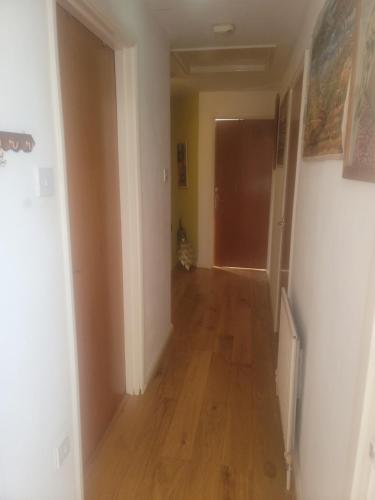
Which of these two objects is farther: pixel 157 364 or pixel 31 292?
pixel 157 364

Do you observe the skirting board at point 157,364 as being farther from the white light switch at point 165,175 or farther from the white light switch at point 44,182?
the white light switch at point 44,182

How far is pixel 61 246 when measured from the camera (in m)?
1.29

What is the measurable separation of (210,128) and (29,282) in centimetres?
405

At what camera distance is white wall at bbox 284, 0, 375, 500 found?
836mm

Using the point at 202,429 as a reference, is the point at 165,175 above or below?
above

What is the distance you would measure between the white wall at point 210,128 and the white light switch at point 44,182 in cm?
379

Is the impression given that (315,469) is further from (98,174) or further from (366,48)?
(98,174)

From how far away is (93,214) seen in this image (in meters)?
1.73

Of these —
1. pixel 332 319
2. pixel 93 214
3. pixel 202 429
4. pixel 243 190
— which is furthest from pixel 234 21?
pixel 243 190

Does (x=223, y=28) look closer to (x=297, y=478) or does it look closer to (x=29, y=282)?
(x=29, y=282)

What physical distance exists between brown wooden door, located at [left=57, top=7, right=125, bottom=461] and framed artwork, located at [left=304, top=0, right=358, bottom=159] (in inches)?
39.8

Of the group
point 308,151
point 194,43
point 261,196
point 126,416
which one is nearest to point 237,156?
point 261,196

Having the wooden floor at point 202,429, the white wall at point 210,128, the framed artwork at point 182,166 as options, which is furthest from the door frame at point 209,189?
the wooden floor at point 202,429

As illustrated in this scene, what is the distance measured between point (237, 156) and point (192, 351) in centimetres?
286
